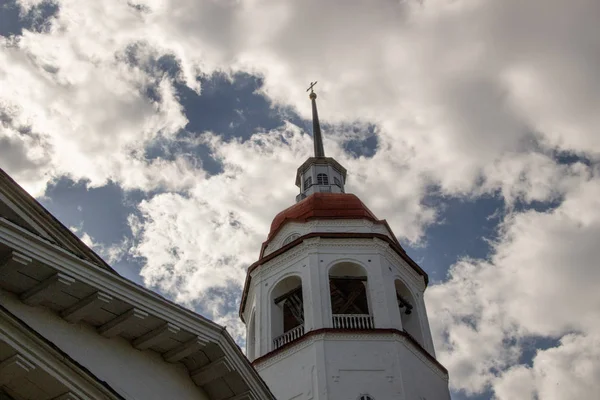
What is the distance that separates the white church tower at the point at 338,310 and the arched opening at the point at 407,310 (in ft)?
0.13

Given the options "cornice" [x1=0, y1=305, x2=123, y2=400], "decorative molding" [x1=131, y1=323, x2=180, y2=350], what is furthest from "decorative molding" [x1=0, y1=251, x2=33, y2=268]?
"decorative molding" [x1=131, y1=323, x2=180, y2=350]

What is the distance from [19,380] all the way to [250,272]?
21438 millimetres

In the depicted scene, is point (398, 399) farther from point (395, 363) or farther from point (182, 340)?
point (182, 340)

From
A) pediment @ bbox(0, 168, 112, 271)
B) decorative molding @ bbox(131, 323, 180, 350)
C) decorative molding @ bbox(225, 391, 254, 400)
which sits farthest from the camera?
decorative molding @ bbox(225, 391, 254, 400)

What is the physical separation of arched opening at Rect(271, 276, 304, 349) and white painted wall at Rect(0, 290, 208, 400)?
14.8m

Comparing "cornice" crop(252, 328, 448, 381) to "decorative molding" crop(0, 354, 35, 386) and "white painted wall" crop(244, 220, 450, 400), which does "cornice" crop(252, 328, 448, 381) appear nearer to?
"white painted wall" crop(244, 220, 450, 400)

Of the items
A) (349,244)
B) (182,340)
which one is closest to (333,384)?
(349,244)

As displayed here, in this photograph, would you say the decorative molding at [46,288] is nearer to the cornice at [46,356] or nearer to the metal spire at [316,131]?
the cornice at [46,356]

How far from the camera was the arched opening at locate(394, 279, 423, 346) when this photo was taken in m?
29.6

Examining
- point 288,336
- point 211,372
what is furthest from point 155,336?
point 288,336

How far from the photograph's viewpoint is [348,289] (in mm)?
30281

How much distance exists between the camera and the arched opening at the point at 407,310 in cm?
2955

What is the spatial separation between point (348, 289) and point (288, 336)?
11.8ft

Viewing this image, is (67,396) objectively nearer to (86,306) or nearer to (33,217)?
(86,306)
